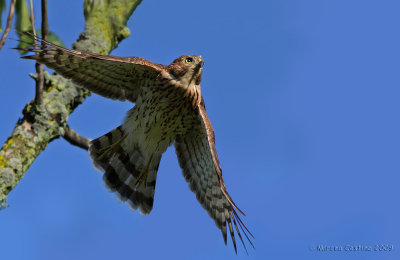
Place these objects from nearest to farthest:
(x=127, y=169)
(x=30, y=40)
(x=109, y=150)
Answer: (x=30, y=40)
(x=109, y=150)
(x=127, y=169)

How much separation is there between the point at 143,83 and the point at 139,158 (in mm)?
989

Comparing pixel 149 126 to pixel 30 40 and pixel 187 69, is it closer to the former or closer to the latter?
pixel 187 69

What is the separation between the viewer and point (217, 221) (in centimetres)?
515

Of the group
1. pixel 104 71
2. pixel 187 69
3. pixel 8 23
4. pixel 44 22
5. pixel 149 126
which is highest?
pixel 187 69

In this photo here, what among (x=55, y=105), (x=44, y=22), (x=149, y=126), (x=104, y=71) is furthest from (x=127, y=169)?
(x=44, y=22)

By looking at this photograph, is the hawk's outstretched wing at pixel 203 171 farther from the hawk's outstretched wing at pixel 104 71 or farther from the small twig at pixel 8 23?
the small twig at pixel 8 23

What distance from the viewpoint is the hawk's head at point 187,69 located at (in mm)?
5184

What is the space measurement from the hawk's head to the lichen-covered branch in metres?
0.79

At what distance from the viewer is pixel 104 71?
515 cm

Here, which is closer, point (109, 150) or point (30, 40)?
point (30, 40)

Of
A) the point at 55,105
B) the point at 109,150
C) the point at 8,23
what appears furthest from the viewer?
the point at 109,150

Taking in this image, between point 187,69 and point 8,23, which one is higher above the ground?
point 187,69

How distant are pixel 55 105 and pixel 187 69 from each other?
4.54 feet

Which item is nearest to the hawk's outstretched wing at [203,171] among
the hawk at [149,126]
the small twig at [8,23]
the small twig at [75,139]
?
the hawk at [149,126]
